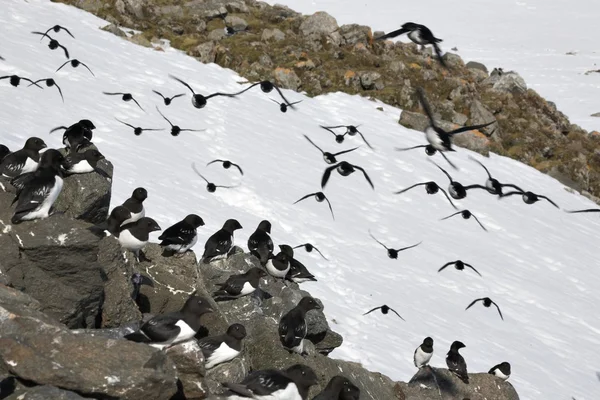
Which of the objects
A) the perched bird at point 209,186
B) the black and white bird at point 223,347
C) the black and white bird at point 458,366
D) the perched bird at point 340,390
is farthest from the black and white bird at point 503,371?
the perched bird at point 209,186

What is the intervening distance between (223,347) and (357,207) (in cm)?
1746

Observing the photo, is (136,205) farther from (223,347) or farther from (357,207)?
(357,207)

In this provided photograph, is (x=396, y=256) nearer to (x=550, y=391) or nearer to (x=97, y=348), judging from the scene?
(x=550, y=391)

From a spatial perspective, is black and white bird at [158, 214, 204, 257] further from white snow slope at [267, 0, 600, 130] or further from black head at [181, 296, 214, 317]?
white snow slope at [267, 0, 600, 130]

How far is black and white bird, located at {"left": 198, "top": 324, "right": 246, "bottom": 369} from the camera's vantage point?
8.42m

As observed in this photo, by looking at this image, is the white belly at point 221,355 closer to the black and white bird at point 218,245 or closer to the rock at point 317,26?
the black and white bird at point 218,245

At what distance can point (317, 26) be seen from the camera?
4259cm

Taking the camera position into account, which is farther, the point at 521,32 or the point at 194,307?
the point at 521,32

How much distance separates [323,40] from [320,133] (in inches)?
512

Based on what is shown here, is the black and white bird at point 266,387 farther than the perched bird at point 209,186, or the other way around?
the perched bird at point 209,186

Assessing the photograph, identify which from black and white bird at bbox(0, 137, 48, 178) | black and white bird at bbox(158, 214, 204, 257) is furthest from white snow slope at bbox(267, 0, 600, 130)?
black and white bird at bbox(0, 137, 48, 178)

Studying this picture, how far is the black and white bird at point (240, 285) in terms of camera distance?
35.4 feet

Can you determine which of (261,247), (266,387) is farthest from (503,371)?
(266,387)

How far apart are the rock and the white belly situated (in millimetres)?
35389
